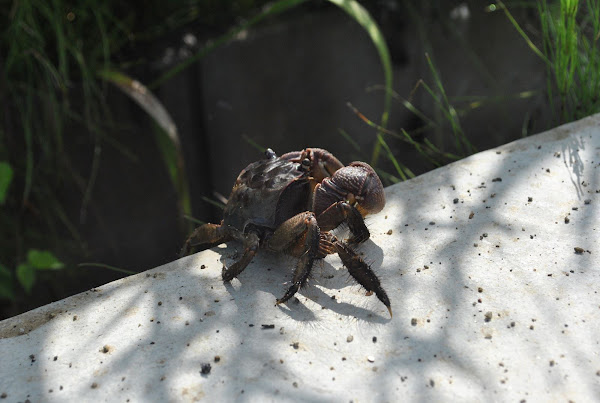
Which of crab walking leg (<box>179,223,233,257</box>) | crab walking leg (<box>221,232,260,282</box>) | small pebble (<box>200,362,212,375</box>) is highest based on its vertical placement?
crab walking leg (<box>221,232,260,282</box>)

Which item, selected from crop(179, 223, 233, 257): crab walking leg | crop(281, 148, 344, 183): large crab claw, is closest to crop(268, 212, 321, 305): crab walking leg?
crop(179, 223, 233, 257): crab walking leg

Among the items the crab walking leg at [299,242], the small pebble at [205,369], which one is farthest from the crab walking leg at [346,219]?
the small pebble at [205,369]

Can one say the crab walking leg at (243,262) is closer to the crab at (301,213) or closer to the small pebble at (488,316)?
the crab at (301,213)

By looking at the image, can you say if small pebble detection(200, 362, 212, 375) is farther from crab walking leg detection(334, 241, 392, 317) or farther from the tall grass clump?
the tall grass clump

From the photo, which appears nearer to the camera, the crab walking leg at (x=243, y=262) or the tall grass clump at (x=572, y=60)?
the crab walking leg at (x=243, y=262)

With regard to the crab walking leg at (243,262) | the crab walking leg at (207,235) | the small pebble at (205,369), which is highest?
the crab walking leg at (243,262)

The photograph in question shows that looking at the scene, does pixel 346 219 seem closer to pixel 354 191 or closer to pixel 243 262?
pixel 354 191
